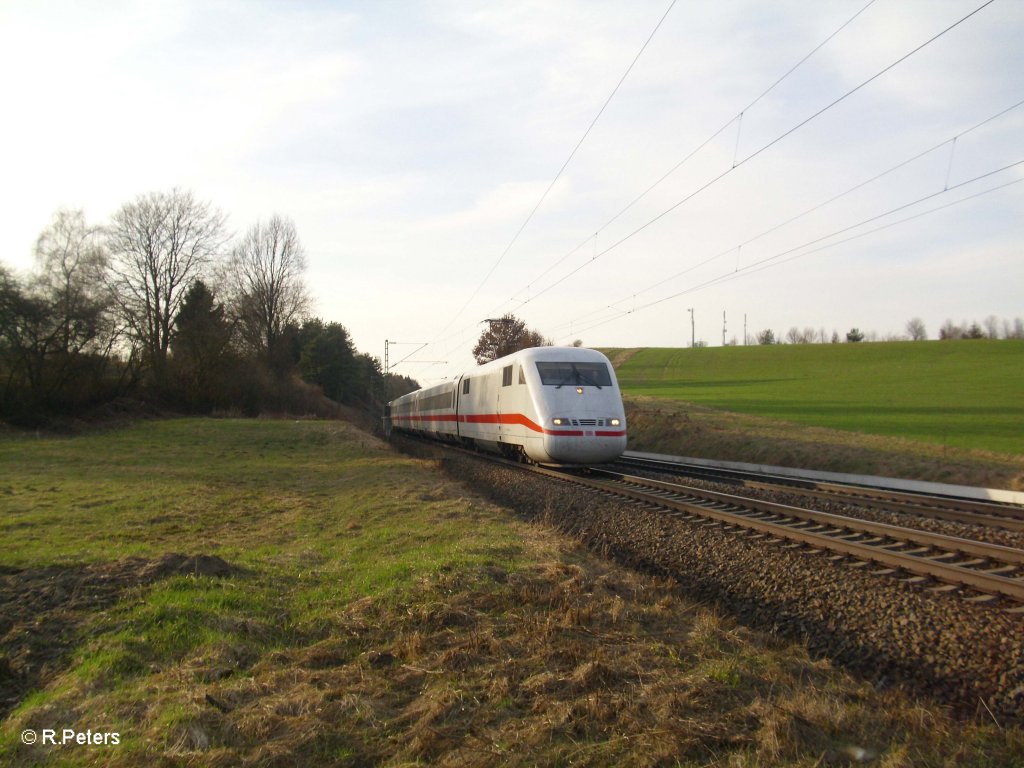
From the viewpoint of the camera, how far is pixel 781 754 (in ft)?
11.9

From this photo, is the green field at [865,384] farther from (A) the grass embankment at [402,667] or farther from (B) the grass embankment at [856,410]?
(A) the grass embankment at [402,667]

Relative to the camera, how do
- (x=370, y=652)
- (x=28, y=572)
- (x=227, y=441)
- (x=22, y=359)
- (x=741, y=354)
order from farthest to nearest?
(x=741, y=354), (x=22, y=359), (x=227, y=441), (x=28, y=572), (x=370, y=652)

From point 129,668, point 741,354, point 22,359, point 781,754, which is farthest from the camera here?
point 741,354

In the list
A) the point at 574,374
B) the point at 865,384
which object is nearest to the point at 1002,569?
the point at 574,374

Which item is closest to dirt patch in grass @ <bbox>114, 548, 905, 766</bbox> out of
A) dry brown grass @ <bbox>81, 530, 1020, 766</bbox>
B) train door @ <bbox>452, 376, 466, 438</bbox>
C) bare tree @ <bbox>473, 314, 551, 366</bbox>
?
dry brown grass @ <bbox>81, 530, 1020, 766</bbox>

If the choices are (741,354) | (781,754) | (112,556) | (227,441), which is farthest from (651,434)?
(741,354)

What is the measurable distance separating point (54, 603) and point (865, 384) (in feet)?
169

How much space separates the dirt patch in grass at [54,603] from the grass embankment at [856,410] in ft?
66.3

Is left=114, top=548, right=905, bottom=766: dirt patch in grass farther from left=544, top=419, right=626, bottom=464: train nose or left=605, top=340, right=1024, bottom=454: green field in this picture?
left=605, top=340, right=1024, bottom=454: green field

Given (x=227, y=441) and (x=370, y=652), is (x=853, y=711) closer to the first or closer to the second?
(x=370, y=652)

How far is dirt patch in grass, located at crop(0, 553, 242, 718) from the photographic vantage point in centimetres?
455

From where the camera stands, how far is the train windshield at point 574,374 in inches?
658

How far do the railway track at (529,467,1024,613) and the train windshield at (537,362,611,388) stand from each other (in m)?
4.68

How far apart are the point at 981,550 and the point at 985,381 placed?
45.4 meters
